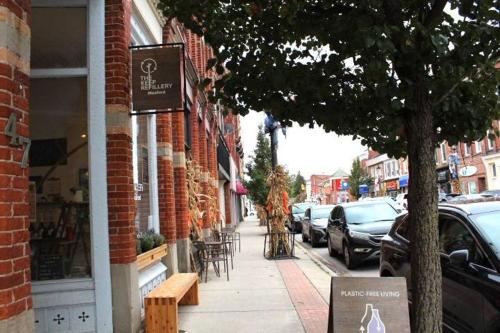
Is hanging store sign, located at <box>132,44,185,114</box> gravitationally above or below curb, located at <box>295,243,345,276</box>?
above

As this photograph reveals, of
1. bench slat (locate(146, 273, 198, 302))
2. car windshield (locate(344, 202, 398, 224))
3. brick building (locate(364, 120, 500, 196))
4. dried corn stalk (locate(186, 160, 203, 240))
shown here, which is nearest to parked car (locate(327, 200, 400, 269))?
car windshield (locate(344, 202, 398, 224))

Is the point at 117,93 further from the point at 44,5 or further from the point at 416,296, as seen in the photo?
the point at 416,296

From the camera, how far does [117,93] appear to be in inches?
250

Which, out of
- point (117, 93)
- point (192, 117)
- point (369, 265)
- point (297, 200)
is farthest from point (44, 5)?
point (297, 200)

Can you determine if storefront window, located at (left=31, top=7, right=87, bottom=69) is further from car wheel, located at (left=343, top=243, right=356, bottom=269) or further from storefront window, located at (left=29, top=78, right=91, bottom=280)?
car wheel, located at (left=343, top=243, right=356, bottom=269)

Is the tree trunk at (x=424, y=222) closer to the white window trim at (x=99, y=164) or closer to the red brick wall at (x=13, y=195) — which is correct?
the red brick wall at (x=13, y=195)

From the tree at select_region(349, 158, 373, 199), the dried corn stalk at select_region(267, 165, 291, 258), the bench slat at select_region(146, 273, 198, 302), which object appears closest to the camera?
the bench slat at select_region(146, 273, 198, 302)

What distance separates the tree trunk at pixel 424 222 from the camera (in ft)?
12.1

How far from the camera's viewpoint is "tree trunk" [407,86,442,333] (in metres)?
3.68

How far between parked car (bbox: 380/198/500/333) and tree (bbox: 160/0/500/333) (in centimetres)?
102

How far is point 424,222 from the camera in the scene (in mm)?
3676

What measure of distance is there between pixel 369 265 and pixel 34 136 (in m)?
9.67

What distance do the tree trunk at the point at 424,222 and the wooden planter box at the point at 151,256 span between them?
14.4ft

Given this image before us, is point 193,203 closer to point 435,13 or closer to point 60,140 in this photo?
point 60,140
